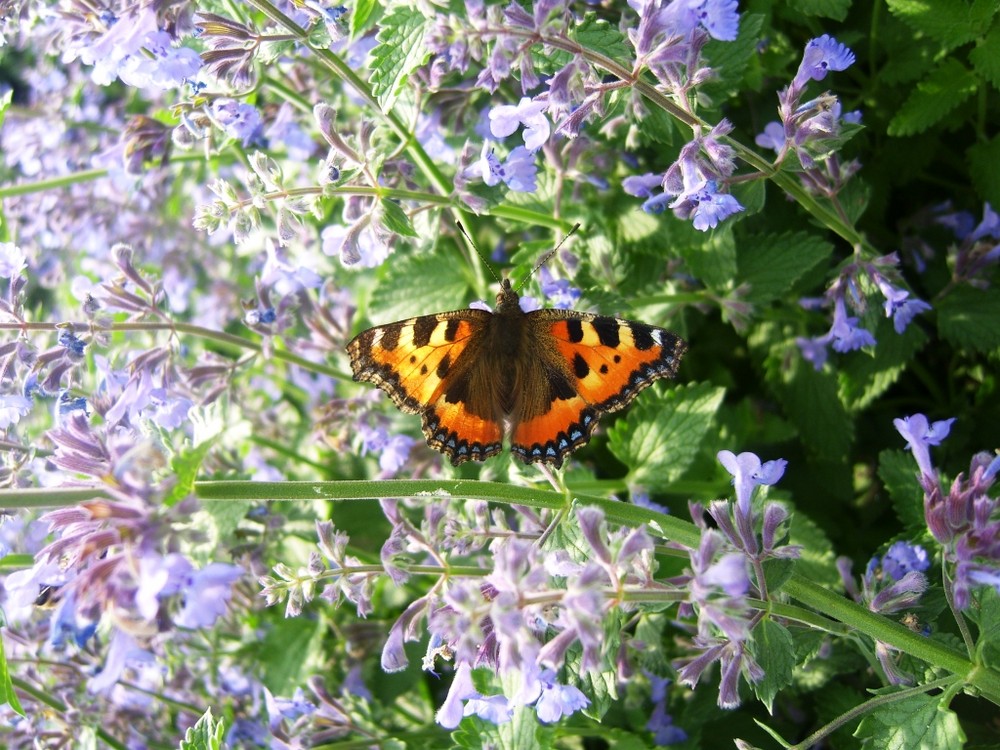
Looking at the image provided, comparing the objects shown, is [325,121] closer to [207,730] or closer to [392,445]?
[392,445]

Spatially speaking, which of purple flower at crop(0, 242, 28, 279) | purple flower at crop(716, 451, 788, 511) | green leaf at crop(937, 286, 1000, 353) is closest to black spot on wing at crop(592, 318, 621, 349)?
purple flower at crop(716, 451, 788, 511)

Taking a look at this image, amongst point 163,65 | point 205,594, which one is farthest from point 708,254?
point 205,594

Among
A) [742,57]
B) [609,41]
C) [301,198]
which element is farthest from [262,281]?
[742,57]

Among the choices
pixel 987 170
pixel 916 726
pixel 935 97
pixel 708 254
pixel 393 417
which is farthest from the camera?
pixel 393 417

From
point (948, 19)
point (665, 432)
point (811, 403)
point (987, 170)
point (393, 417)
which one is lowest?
point (393, 417)

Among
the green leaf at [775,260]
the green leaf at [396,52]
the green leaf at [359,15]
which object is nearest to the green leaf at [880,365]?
the green leaf at [775,260]

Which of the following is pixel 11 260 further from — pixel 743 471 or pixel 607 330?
pixel 743 471

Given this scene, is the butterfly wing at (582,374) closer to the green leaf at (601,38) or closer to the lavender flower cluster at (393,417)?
the lavender flower cluster at (393,417)
